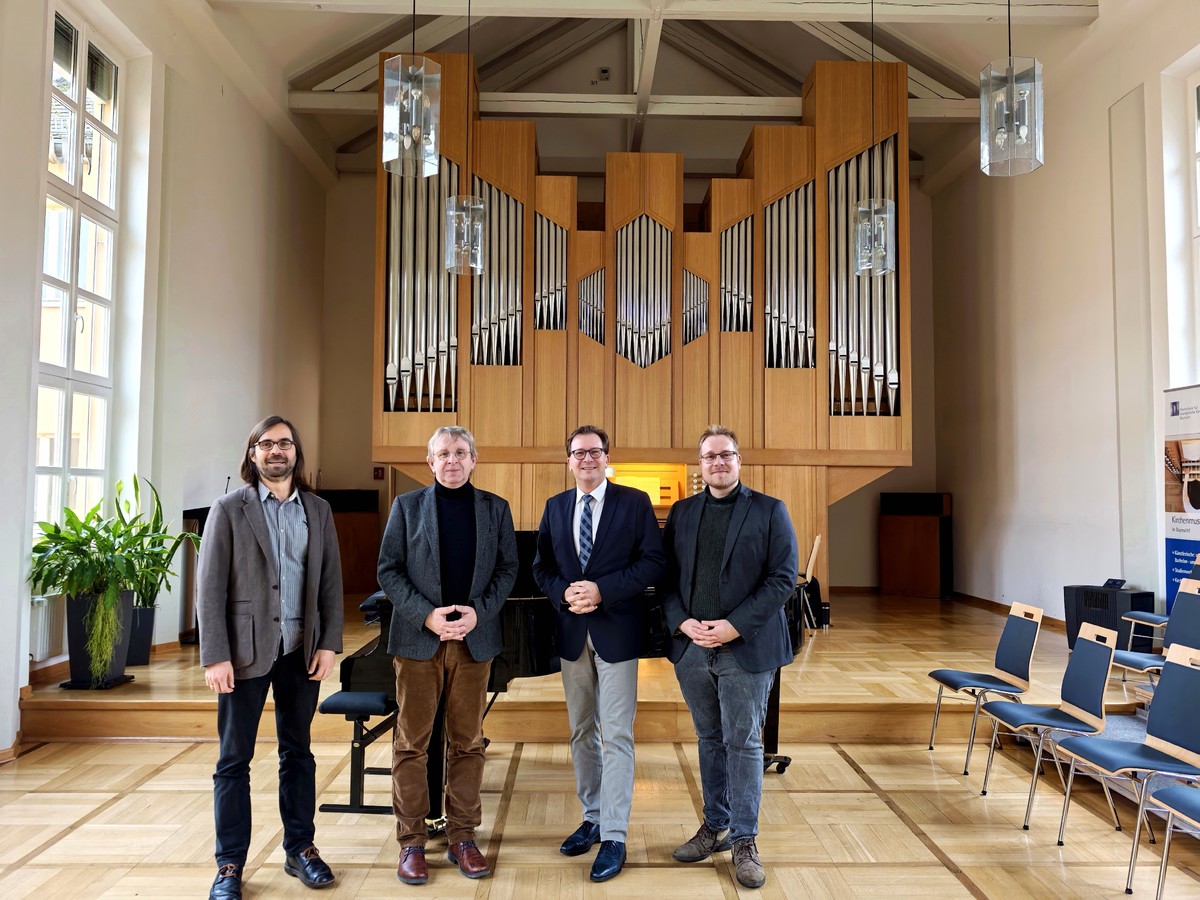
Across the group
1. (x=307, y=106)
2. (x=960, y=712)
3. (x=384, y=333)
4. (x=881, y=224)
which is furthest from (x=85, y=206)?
(x=960, y=712)

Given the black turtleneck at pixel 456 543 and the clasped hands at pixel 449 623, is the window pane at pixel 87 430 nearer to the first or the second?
the black turtleneck at pixel 456 543

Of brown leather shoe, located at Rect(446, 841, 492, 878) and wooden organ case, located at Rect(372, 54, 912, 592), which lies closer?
brown leather shoe, located at Rect(446, 841, 492, 878)

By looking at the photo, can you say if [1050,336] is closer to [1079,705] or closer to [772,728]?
[1079,705]

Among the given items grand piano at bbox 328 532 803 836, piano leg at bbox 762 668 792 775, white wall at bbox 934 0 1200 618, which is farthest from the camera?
white wall at bbox 934 0 1200 618

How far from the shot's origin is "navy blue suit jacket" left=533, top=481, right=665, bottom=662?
2.86 metres

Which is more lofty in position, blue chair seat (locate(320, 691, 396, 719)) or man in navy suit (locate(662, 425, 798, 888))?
man in navy suit (locate(662, 425, 798, 888))

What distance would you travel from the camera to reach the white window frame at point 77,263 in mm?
4828

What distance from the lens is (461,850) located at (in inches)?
114

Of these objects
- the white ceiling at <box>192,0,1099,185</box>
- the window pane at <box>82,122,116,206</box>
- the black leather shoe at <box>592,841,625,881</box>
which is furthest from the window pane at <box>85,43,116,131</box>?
the black leather shoe at <box>592,841,625,881</box>

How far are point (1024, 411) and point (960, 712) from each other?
4.03m

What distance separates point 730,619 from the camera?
9.29ft

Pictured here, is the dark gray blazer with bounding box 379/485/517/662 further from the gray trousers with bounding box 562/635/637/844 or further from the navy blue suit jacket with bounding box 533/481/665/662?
the gray trousers with bounding box 562/635/637/844

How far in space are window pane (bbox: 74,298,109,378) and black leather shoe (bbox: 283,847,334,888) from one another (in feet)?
11.5

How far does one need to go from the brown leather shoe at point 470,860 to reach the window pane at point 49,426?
10.7ft
